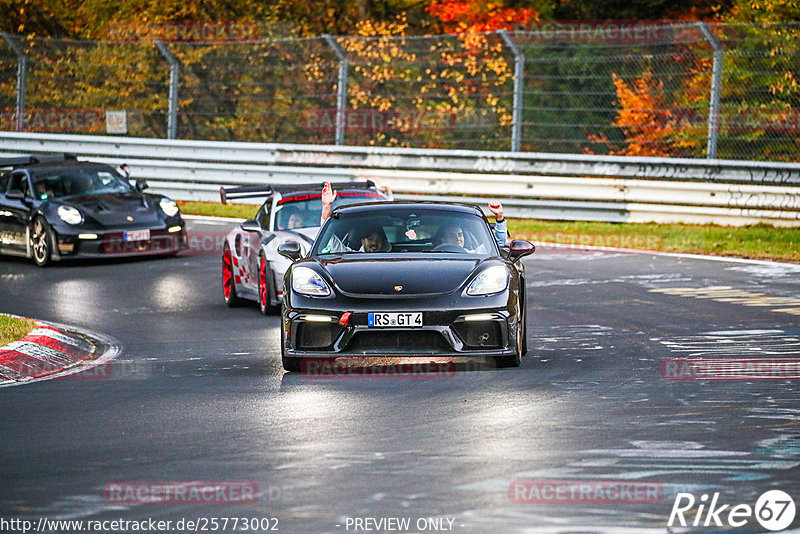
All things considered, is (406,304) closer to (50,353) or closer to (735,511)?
(50,353)

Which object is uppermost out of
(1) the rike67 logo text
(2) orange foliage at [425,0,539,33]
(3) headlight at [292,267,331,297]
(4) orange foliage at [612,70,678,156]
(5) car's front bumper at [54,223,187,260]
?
(2) orange foliage at [425,0,539,33]

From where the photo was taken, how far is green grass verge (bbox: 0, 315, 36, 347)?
12154 millimetres

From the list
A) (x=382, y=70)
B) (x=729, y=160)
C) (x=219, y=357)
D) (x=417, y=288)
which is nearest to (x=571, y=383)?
(x=417, y=288)

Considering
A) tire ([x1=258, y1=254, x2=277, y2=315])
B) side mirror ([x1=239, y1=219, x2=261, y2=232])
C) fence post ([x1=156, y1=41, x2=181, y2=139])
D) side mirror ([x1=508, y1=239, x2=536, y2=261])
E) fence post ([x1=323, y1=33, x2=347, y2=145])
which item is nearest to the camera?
side mirror ([x1=508, y1=239, x2=536, y2=261])

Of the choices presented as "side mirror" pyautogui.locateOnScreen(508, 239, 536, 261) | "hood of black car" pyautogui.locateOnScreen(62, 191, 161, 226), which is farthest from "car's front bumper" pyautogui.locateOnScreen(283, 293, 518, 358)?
"hood of black car" pyautogui.locateOnScreen(62, 191, 161, 226)

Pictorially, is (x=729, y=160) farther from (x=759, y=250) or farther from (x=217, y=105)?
(x=217, y=105)

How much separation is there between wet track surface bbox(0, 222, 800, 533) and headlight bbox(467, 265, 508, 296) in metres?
0.57

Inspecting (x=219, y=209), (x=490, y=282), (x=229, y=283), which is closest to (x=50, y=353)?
(x=490, y=282)

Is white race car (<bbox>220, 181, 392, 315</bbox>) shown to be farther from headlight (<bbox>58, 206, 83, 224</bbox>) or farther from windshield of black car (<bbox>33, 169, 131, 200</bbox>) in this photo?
windshield of black car (<bbox>33, 169, 131, 200</bbox>)

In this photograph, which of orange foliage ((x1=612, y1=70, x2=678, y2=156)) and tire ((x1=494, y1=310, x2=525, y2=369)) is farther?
orange foliage ((x1=612, y1=70, x2=678, y2=156))

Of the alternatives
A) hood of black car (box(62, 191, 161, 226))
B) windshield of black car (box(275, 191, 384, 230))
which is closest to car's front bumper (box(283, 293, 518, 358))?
windshield of black car (box(275, 191, 384, 230))

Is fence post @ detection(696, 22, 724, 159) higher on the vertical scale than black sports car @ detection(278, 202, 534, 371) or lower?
higher

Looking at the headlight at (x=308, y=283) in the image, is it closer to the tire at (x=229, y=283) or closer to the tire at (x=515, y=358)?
the tire at (x=515, y=358)

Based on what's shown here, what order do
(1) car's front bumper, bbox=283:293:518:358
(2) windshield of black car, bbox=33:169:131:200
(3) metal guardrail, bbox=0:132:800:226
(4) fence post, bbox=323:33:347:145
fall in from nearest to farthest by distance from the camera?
(1) car's front bumper, bbox=283:293:518:358 → (2) windshield of black car, bbox=33:169:131:200 → (3) metal guardrail, bbox=0:132:800:226 → (4) fence post, bbox=323:33:347:145
